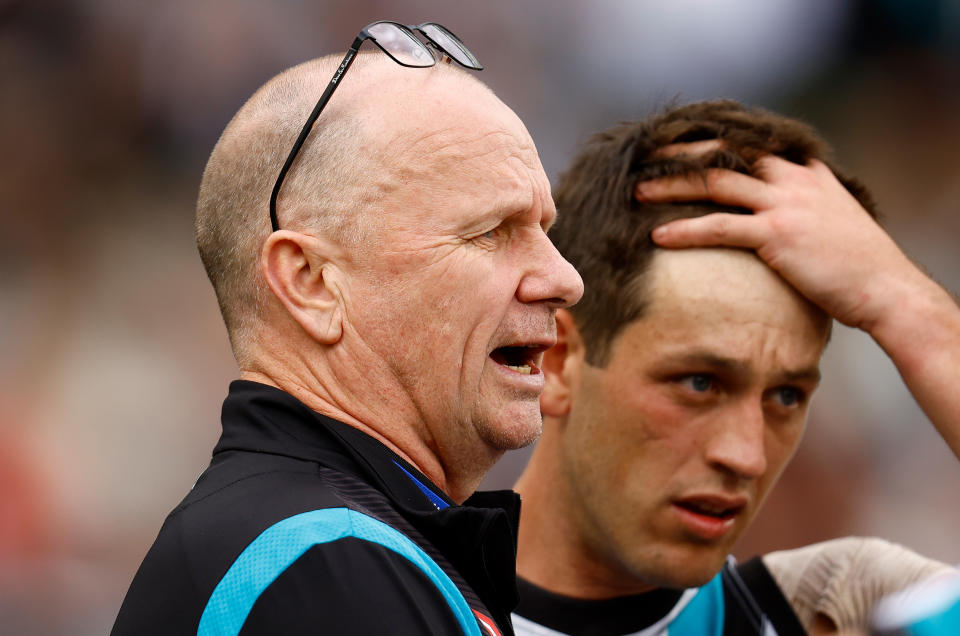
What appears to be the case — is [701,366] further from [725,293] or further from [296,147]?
[296,147]

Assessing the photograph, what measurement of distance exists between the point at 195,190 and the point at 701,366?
4067 millimetres

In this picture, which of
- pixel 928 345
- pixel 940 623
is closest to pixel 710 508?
pixel 928 345

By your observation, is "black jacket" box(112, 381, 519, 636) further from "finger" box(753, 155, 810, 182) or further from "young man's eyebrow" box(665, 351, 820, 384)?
"finger" box(753, 155, 810, 182)

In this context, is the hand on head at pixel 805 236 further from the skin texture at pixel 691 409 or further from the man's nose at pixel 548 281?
the man's nose at pixel 548 281

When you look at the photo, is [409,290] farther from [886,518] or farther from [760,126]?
[886,518]

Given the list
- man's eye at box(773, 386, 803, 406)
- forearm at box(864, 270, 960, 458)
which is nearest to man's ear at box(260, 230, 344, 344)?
man's eye at box(773, 386, 803, 406)

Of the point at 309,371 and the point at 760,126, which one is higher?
the point at 760,126

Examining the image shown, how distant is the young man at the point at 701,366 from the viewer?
8.97 feet

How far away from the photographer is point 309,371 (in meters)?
1.89

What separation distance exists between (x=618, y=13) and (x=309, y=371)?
5498 mm

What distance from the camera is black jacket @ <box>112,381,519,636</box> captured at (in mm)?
1436

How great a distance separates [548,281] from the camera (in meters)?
2.00

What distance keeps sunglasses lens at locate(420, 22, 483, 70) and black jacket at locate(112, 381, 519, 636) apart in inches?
30.1

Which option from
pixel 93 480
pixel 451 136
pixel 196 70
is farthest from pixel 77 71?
pixel 451 136
